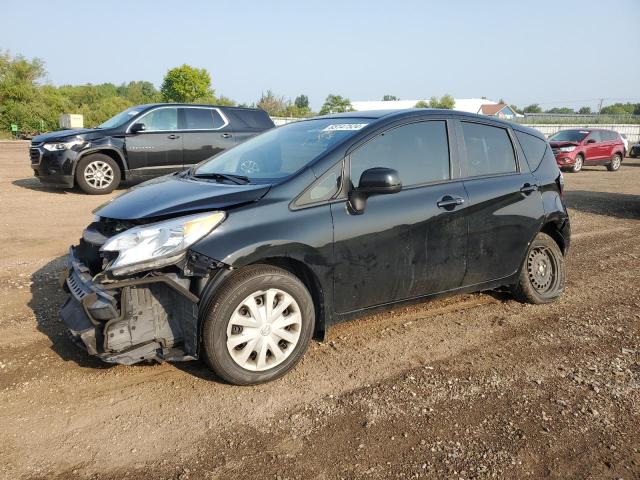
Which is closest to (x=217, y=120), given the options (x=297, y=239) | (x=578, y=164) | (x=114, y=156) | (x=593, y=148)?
(x=114, y=156)

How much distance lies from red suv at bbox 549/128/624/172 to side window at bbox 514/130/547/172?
15.3 meters

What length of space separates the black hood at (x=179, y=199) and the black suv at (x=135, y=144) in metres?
6.99

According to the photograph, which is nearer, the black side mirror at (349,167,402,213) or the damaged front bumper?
the damaged front bumper

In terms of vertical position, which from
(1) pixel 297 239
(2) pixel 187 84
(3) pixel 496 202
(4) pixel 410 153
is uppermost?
(2) pixel 187 84

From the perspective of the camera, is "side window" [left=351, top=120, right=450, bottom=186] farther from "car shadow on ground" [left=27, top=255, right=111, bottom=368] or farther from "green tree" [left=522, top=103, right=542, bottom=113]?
"green tree" [left=522, top=103, right=542, bottom=113]

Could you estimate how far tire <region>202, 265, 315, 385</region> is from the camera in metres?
2.98

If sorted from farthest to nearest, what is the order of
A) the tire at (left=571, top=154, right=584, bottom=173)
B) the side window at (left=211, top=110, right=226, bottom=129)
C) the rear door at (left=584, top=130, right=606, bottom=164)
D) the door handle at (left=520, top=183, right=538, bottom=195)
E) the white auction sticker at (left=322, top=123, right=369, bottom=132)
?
1. the rear door at (left=584, top=130, right=606, bottom=164)
2. the tire at (left=571, top=154, right=584, bottom=173)
3. the side window at (left=211, top=110, right=226, bottom=129)
4. the door handle at (left=520, top=183, right=538, bottom=195)
5. the white auction sticker at (left=322, top=123, right=369, bottom=132)

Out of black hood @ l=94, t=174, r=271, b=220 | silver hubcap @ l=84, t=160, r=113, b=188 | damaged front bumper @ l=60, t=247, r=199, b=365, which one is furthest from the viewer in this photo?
silver hubcap @ l=84, t=160, r=113, b=188

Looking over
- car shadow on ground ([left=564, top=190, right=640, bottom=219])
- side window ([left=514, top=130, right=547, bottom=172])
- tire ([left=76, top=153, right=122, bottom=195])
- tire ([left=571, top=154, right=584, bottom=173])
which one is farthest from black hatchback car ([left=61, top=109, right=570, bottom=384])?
tire ([left=571, top=154, right=584, bottom=173])

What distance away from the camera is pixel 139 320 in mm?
2939

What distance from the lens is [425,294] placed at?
388 cm

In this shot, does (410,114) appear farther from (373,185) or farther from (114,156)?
(114,156)

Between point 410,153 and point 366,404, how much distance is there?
6.10 ft

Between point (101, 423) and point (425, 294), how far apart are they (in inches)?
92.3
